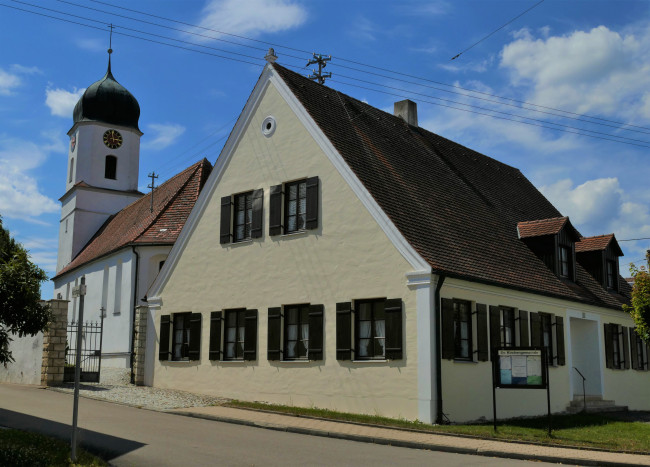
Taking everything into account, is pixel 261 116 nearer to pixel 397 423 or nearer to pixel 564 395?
pixel 397 423

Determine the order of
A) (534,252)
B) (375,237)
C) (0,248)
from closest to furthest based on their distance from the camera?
(0,248) < (375,237) < (534,252)

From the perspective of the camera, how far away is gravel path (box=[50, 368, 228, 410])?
19741mm

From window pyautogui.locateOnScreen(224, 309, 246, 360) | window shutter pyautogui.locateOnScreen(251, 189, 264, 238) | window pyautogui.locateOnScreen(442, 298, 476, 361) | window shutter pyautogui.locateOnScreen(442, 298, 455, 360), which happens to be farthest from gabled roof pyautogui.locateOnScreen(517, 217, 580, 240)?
window pyautogui.locateOnScreen(224, 309, 246, 360)

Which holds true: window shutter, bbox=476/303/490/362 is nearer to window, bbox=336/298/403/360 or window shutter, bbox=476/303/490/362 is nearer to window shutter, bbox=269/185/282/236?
window, bbox=336/298/403/360

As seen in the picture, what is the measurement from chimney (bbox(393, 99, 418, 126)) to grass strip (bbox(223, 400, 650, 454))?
12143 mm

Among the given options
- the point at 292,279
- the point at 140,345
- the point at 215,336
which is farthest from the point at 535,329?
the point at 140,345

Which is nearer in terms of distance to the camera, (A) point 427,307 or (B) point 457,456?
(B) point 457,456

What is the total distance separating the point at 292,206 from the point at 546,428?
29.7 ft

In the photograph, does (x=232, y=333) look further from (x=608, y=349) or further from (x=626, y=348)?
(x=626, y=348)

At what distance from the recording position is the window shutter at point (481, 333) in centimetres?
1883

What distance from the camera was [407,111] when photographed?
2775 cm

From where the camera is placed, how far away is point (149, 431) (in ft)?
47.1

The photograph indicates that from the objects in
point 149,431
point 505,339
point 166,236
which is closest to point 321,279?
point 505,339

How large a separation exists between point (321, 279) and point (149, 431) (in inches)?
273
